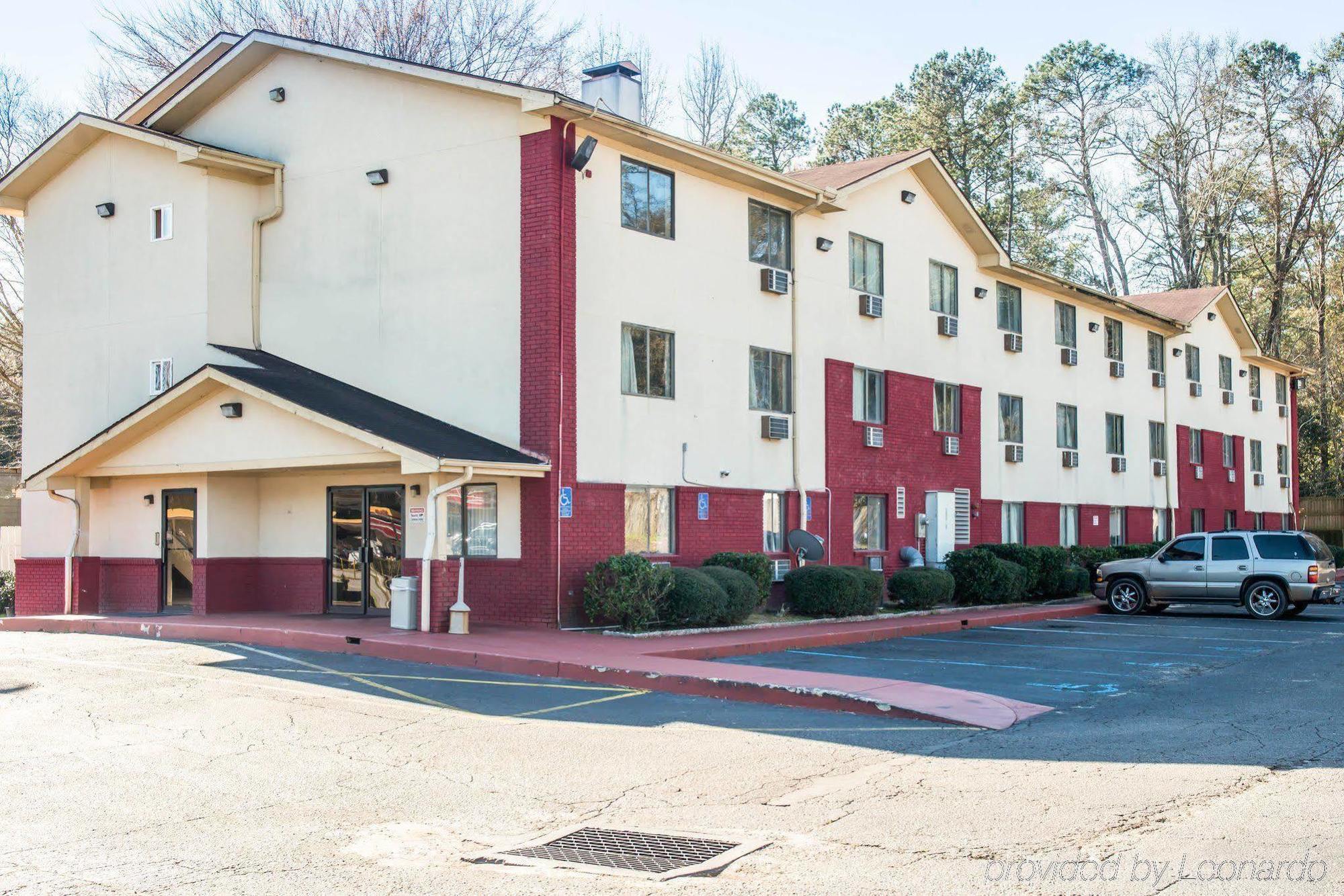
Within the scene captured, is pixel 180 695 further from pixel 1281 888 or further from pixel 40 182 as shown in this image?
pixel 40 182

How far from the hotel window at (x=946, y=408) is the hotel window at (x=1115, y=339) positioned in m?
9.21

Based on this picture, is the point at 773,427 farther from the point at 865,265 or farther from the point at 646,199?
the point at 865,265

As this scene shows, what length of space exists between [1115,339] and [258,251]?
79.5 ft

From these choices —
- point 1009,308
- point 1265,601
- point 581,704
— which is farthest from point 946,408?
point 581,704

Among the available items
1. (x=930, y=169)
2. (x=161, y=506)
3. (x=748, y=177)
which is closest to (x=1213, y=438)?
(x=930, y=169)

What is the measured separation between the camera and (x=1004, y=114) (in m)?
52.5

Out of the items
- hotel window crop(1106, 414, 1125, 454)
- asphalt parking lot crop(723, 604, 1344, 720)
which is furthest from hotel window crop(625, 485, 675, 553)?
hotel window crop(1106, 414, 1125, 454)

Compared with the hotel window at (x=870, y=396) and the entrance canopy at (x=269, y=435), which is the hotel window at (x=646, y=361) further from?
the hotel window at (x=870, y=396)

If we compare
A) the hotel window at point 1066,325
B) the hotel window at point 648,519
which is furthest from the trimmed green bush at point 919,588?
the hotel window at point 1066,325

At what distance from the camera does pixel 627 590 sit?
18875mm

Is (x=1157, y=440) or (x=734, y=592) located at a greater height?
(x=1157, y=440)

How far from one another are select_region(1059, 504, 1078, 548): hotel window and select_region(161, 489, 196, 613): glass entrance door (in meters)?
21.5

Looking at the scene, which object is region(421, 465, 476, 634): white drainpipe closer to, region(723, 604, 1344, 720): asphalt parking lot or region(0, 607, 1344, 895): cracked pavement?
region(0, 607, 1344, 895): cracked pavement

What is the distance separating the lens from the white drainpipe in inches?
710
